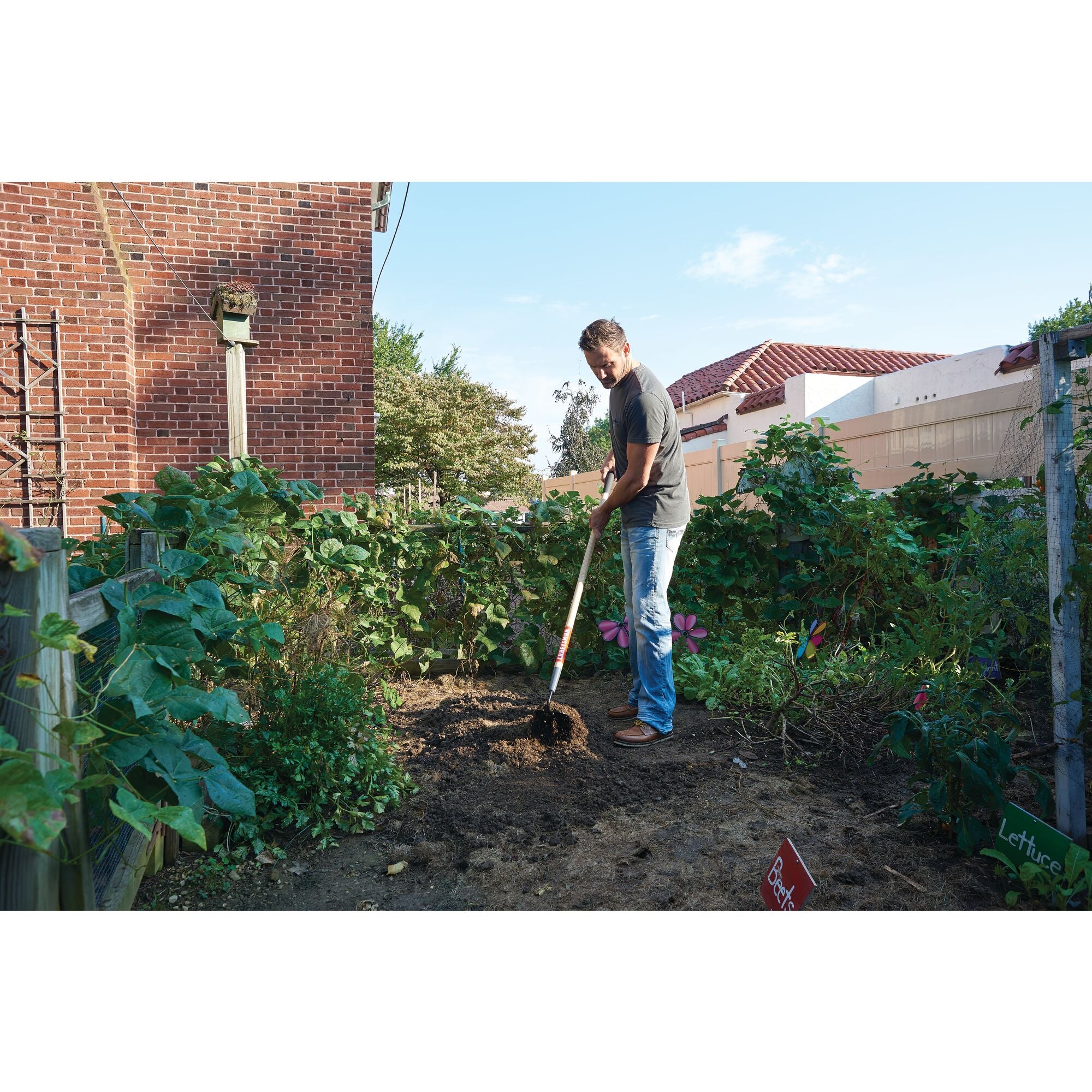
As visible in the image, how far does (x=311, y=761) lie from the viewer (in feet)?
8.43

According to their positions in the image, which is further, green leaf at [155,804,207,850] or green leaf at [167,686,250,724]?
green leaf at [167,686,250,724]

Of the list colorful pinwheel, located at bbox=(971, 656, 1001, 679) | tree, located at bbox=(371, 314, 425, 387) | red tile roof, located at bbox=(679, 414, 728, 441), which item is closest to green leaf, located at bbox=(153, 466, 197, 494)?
colorful pinwheel, located at bbox=(971, 656, 1001, 679)

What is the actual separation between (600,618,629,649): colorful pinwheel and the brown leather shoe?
1.07 meters

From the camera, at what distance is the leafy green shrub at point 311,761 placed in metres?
2.50

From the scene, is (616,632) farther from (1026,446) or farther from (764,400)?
(764,400)

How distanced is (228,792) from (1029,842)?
200cm

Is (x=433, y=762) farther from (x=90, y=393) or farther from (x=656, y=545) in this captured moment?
(x=90, y=393)

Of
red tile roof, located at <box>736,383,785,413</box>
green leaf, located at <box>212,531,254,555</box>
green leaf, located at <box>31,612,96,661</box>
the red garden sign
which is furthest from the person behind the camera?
Answer: red tile roof, located at <box>736,383,785,413</box>

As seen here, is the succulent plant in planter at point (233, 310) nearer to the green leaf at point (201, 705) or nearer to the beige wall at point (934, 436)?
the beige wall at point (934, 436)

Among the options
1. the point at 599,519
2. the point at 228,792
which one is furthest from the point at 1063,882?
the point at 599,519

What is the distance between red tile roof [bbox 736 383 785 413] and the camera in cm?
1664

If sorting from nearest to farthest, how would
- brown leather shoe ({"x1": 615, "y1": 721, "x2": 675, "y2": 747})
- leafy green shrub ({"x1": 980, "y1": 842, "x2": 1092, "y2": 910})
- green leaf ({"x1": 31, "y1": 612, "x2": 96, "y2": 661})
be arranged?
green leaf ({"x1": 31, "y1": 612, "x2": 96, "y2": 661})
leafy green shrub ({"x1": 980, "y1": 842, "x2": 1092, "y2": 910})
brown leather shoe ({"x1": 615, "y1": 721, "x2": 675, "y2": 747})

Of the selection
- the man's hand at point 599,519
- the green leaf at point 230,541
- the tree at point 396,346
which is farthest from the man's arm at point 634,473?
the tree at point 396,346

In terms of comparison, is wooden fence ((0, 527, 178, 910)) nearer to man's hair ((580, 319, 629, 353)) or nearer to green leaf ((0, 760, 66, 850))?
green leaf ((0, 760, 66, 850))
